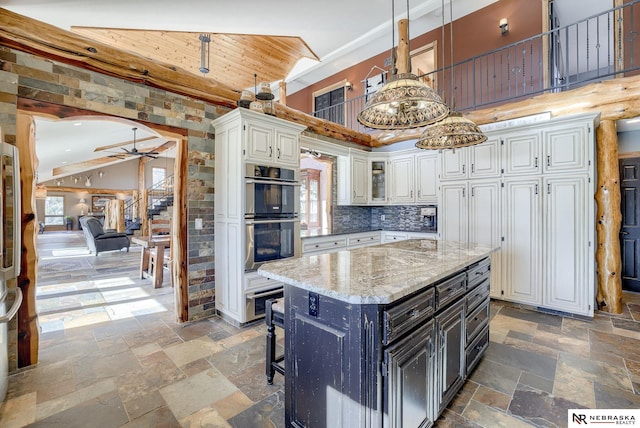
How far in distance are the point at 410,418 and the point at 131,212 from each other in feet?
51.6

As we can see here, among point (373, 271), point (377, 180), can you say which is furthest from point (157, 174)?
point (373, 271)

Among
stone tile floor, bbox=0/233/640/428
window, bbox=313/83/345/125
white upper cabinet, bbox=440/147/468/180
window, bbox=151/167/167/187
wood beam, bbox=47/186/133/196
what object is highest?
window, bbox=313/83/345/125

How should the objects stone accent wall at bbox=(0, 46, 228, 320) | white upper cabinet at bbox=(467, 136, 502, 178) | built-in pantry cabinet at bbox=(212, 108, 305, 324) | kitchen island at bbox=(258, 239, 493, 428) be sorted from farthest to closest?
white upper cabinet at bbox=(467, 136, 502, 178)
built-in pantry cabinet at bbox=(212, 108, 305, 324)
stone accent wall at bbox=(0, 46, 228, 320)
kitchen island at bbox=(258, 239, 493, 428)

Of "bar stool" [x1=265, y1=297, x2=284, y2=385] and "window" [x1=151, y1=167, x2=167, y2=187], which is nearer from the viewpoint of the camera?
"bar stool" [x1=265, y1=297, x2=284, y2=385]

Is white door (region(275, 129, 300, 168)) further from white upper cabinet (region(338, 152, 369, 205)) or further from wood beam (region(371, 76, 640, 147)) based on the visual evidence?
wood beam (region(371, 76, 640, 147))

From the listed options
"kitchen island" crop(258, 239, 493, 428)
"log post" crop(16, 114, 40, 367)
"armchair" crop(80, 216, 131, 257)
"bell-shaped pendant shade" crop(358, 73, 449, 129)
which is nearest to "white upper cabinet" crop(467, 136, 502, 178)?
"bell-shaped pendant shade" crop(358, 73, 449, 129)

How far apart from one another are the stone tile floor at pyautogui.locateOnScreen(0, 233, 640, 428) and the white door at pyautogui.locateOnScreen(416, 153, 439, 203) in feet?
6.61

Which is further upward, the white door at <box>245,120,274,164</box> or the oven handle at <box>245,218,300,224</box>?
the white door at <box>245,120,274,164</box>

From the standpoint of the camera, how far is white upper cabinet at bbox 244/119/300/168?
3.14 metres

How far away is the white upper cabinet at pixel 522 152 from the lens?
3627 millimetres

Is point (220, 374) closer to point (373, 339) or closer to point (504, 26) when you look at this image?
point (373, 339)

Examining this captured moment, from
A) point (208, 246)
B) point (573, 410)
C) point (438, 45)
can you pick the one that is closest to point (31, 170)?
point (208, 246)

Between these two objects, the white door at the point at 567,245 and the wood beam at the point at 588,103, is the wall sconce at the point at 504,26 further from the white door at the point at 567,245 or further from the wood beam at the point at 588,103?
the white door at the point at 567,245

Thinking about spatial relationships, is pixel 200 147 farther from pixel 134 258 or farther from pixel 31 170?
pixel 134 258
